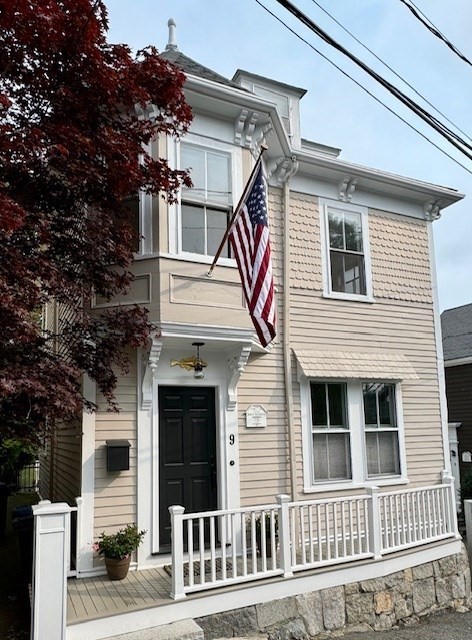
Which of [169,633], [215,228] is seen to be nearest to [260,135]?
[215,228]

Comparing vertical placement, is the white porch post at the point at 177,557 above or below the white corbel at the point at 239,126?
below

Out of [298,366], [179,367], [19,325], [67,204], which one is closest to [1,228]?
[19,325]

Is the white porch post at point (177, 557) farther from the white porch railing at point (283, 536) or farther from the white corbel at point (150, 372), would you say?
the white corbel at point (150, 372)

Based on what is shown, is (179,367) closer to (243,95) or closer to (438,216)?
(243,95)

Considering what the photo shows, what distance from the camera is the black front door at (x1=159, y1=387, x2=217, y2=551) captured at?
6434mm

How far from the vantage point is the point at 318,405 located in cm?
778

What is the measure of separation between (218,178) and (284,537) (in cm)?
440

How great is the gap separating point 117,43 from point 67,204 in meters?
1.67

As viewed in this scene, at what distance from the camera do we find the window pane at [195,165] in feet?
21.9

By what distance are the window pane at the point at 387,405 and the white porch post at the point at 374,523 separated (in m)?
1.95

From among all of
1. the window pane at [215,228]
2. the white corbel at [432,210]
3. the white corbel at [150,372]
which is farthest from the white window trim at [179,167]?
the white corbel at [432,210]

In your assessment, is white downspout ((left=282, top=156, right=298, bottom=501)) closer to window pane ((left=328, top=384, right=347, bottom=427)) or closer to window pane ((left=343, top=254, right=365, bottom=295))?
window pane ((left=328, top=384, right=347, bottom=427))

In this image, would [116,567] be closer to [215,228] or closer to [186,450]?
[186,450]

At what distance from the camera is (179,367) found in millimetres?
6652
